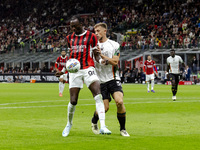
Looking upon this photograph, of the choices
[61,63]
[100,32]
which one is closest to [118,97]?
[100,32]

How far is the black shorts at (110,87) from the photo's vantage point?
993 centimetres

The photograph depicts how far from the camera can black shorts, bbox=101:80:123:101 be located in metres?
9.93

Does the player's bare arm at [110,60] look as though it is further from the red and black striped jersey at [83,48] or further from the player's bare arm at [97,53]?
the red and black striped jersey at [83,48]

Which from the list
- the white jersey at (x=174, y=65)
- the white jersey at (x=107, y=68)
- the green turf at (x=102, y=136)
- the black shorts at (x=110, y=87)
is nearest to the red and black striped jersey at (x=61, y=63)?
the white jersey at (x=174, y=65)

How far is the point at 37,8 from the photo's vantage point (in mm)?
73688

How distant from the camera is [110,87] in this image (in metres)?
9.98

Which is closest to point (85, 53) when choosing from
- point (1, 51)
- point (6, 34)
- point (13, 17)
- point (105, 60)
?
point (105, 60)

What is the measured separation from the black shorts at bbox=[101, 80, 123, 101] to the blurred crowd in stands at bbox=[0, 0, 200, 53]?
36.7 meters

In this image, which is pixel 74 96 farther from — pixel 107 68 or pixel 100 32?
pixel 100 32

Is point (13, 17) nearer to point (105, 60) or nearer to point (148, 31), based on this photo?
point (148, 31)

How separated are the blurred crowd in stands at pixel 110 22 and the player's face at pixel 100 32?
3652 cm

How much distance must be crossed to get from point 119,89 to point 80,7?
196 ft

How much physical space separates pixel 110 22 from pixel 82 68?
166 feet

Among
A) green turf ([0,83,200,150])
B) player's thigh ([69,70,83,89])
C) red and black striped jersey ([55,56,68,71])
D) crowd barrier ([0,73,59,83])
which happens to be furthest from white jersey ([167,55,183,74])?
crowd barrier ([0,73,59,83])
